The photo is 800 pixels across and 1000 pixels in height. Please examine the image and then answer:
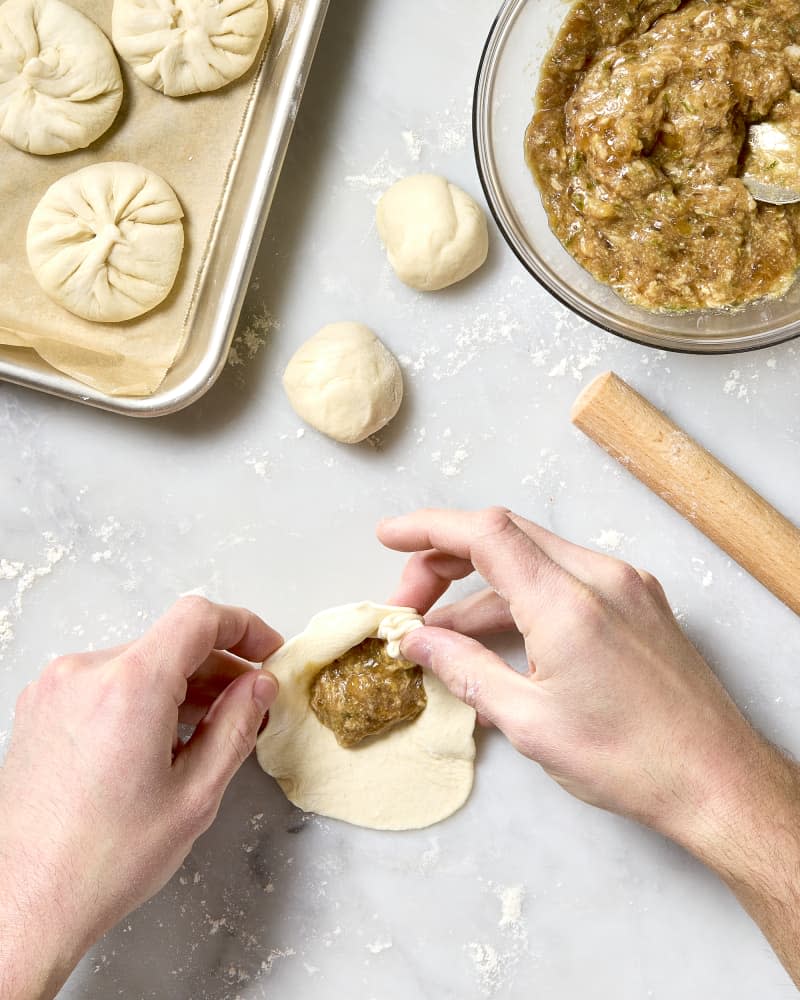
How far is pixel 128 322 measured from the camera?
162cm

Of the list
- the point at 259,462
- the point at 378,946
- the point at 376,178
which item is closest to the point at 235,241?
the point at 376,178

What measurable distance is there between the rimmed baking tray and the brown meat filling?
44cm

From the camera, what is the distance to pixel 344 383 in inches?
61.6

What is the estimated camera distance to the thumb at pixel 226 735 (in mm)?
1370

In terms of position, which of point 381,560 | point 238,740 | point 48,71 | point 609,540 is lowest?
point 238,740

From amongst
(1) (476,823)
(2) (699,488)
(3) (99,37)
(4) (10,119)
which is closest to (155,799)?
(1) (476,823)

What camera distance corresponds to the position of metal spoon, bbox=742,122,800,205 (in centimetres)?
139

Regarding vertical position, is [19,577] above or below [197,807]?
below

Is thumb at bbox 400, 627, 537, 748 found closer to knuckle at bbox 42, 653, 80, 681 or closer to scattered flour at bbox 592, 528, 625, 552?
scattered flour at bbox 592, 528, 625, 552

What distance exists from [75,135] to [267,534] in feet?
2.62

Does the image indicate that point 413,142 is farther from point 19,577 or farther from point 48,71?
point 19,577

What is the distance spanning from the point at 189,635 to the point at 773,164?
1.19m

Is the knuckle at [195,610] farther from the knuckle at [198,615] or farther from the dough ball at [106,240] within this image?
the dough ball at [106,240]

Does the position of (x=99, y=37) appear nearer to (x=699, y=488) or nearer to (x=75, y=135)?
(x=75, y=135)
